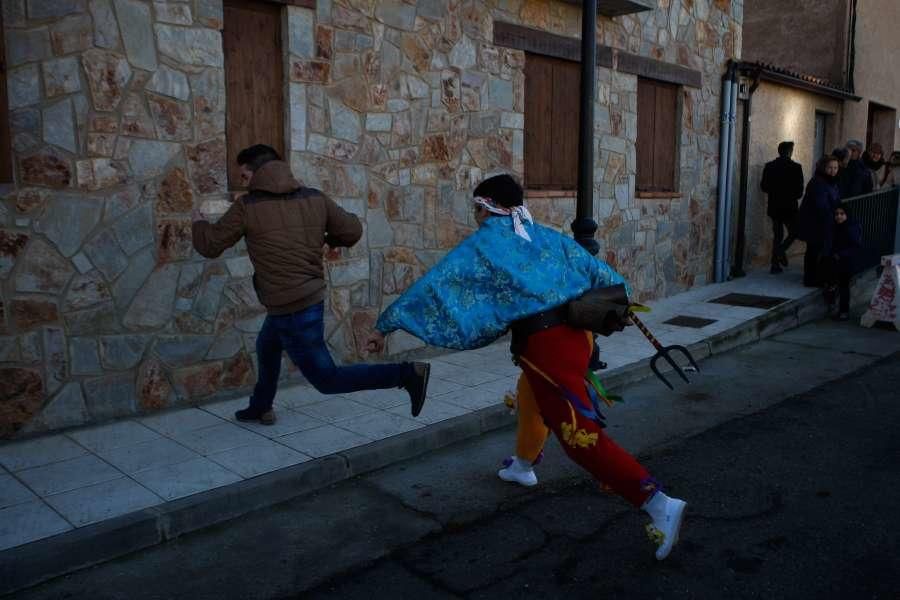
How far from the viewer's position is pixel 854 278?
10.4 m

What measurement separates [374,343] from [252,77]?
7.78ft

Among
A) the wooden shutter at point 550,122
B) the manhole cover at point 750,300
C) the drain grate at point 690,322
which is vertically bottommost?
the drain grate at point 690,322

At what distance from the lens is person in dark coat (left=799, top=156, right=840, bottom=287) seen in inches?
380

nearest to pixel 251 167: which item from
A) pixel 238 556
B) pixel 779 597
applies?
pixel 238 556

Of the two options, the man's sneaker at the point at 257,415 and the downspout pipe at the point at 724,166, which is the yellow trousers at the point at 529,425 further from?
the downspout pipe at the point at 724,166

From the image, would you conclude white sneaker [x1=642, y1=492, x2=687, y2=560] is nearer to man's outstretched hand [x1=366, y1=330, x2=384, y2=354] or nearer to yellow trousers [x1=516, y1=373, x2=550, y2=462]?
yellow trousers [x1=516, y1=373, x2=550, y2=462]

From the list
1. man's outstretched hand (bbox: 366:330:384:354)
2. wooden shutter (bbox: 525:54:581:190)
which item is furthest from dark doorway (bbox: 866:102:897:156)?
man's outstretched hand (bbox: 366:330:384:354)

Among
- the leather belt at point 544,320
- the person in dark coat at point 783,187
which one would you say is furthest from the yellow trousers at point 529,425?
the person in dark coat at point 783,187

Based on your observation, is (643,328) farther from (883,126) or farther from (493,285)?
(883,126)

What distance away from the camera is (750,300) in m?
9.81

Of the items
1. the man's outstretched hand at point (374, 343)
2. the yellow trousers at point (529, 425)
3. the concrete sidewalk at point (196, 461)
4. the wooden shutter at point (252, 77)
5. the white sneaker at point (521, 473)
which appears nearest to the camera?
the concrete sidewalk at point (196, 461)

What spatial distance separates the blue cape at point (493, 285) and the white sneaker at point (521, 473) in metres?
1.01

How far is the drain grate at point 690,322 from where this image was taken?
27.8ft

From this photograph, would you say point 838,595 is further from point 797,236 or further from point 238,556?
point 797,236
